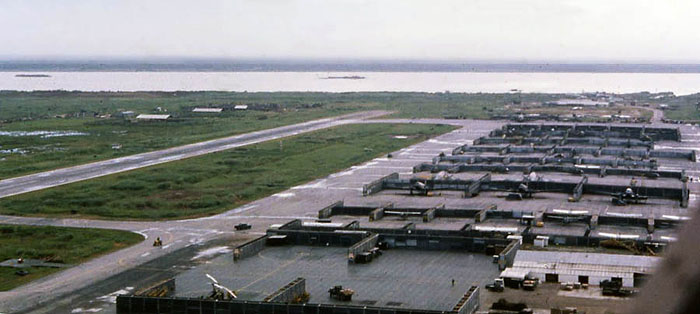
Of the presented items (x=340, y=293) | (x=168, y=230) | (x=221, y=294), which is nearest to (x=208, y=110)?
(x=168, y=230)

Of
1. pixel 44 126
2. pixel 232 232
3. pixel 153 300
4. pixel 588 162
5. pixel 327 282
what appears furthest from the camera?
pixel 44 126

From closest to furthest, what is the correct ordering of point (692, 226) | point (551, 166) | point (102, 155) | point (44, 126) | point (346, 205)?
point (692, 226)
point (346, 205)
point (551, 166)
point (102, 155)
point (44, 126)

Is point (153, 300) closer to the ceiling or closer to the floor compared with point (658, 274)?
closer to the floor

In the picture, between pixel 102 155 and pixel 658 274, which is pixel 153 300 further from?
pixel 102 155

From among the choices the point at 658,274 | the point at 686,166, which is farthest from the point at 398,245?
the point at 686,166

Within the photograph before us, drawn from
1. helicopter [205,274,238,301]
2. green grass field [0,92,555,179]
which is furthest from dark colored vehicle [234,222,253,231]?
green grass field [0,92,555,179]

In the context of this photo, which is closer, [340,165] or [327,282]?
[327,282]

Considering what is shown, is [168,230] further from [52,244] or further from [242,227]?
[52,244]
